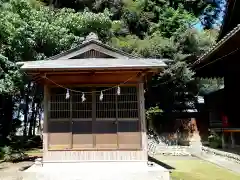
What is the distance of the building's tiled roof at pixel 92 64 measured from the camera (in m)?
8.46

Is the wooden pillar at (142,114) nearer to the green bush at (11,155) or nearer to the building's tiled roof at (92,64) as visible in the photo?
the building's tiled roof at (92,64)

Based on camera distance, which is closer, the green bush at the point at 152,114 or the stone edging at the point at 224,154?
the stone edging at the point at 224,154

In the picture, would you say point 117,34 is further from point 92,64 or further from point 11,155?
point 92,64

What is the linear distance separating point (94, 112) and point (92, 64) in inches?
58.1

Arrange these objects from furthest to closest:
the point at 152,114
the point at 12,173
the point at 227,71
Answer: the point at 152,114 < the point at 227,71 < the point at 12,173

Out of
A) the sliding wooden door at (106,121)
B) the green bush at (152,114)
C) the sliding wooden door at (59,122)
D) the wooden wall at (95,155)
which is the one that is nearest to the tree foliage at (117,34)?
the green bush at (152,114)

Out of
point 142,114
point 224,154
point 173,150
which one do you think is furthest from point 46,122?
point 173,150

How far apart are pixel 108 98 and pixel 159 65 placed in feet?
6.26

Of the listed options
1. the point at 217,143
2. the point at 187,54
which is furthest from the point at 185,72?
the point at 217,143

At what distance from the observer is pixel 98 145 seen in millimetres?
9031

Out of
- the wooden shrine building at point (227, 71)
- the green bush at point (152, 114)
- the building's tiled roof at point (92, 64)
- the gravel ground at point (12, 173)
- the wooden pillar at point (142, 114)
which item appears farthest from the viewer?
the green bush at point (152, 114)

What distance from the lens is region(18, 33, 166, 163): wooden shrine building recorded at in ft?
29.4

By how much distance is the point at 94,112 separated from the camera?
30.2ft

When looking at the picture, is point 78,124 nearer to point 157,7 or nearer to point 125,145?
point 125,145
